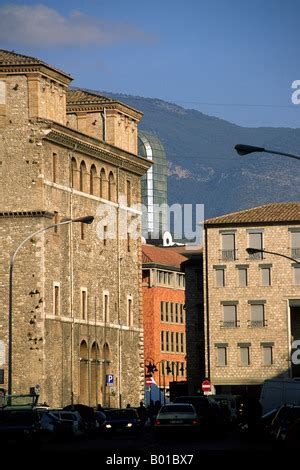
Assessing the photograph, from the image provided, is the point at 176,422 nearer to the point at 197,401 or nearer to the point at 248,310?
the point at 197,401

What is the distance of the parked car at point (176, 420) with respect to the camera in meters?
64.9

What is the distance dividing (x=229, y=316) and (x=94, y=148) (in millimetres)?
21238

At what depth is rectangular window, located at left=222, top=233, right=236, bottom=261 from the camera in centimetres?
12800

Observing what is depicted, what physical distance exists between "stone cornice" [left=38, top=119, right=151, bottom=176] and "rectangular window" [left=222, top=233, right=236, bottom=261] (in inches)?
336

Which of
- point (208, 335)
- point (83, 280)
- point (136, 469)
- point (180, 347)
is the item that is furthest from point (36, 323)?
point (180, 347)

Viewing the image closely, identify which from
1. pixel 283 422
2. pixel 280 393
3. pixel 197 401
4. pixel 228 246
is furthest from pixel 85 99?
pixel 283 422

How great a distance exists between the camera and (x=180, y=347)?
183000mm

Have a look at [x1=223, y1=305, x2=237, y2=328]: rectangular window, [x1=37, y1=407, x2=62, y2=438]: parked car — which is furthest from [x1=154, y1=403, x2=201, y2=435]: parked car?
[x1=223, y1=305, x2=237, y2=328]: rectangular window

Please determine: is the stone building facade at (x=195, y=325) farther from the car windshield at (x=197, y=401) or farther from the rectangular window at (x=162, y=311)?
the car windshield at (x=197, y=401)

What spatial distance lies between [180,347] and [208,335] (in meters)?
55.7

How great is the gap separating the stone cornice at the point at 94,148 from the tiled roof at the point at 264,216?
776cm

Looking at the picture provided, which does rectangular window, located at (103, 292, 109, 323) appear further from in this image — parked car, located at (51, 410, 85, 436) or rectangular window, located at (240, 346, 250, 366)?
parked car, located at (51, 410, 85, 436)

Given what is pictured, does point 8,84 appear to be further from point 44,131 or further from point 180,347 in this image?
point 180,347

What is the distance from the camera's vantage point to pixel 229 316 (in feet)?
419
